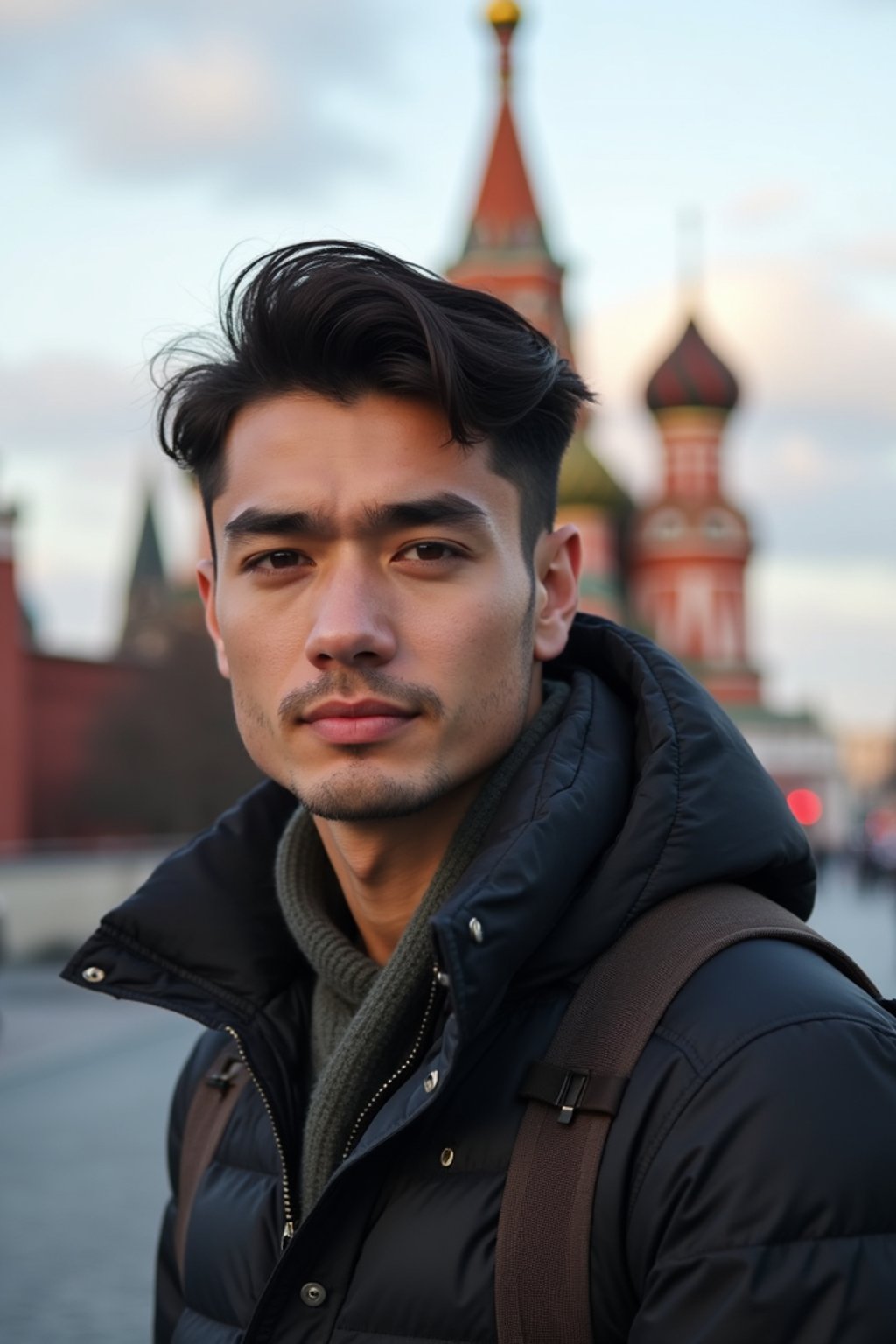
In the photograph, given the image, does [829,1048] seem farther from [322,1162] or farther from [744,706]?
[744,706]

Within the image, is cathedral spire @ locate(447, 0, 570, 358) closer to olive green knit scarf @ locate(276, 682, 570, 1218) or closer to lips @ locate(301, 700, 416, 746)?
olive green knit scarf @ locate(276, 682, 570, 1218)

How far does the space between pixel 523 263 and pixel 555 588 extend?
183 feet

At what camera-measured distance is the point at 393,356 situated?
7.42 ft

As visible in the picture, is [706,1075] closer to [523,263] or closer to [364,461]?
[364,461]

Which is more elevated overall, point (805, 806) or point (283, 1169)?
point (283, 1169)

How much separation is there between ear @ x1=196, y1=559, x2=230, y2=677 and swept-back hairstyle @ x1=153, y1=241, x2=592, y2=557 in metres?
0.18

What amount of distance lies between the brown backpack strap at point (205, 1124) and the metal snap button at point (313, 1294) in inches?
17.2

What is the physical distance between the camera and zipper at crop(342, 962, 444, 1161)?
216 centimetres

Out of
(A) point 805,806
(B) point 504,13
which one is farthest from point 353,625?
(B) point 504,13

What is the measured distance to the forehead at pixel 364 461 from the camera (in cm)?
224

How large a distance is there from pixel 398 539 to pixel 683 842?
0.48m

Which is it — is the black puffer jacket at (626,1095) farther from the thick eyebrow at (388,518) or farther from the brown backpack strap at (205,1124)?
the thick eyebrow at (388,518)

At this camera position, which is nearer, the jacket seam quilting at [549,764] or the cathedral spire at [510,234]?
the jacket seam quilting at [549,764]

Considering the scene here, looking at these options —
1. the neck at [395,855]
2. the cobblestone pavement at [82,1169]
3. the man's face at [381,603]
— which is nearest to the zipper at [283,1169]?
the neck at [395,855]
